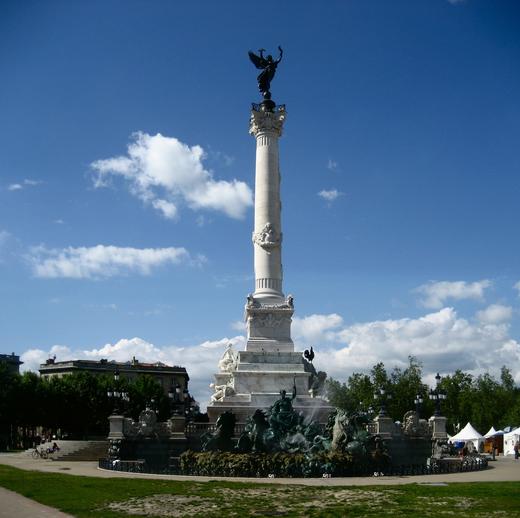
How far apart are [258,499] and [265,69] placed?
140 ft

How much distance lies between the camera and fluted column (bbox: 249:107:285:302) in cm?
5107

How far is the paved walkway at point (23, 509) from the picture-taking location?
55.1 ft

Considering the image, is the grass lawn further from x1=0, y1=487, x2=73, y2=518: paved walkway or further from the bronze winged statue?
the bronze winged statue

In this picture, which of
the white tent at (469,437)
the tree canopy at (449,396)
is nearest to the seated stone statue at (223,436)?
the white tent at (469,437)

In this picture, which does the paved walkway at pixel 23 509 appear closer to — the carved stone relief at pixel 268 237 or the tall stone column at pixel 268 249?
the tall stone column at pixel 268 249

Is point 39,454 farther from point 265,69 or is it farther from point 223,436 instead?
point 265,69

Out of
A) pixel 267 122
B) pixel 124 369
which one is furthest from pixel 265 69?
pixel 124 369

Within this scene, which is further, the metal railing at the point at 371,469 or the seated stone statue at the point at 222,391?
the seated stone statue at the point at 222,391

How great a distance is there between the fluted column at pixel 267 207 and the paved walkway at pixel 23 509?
102ft

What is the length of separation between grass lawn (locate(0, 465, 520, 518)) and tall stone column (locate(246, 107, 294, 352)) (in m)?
24.0

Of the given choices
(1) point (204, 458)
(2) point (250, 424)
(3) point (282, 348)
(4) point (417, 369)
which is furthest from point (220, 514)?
(4) point (417, 369)

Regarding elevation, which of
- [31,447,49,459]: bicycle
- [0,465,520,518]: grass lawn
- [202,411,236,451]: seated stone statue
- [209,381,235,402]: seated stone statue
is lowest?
[31,447,49,459]: bicycle

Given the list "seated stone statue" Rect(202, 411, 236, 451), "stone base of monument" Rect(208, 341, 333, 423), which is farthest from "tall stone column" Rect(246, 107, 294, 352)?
"seated stone statue" Rect(202, 411, 236, 451)

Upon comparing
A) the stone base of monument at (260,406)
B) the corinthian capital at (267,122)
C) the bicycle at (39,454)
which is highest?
the corinthian capital at (267,122)
